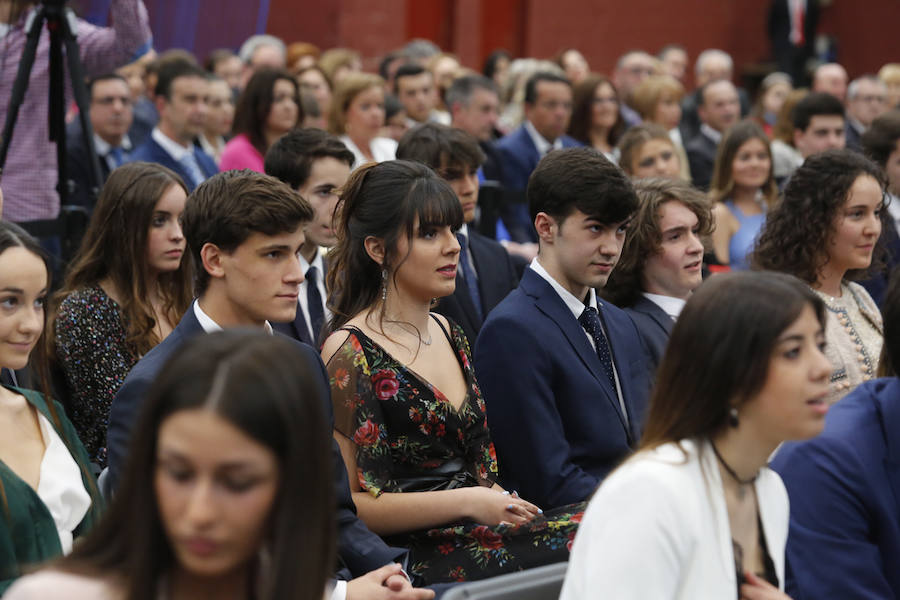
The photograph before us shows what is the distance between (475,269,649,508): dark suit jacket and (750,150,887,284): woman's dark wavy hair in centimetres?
93

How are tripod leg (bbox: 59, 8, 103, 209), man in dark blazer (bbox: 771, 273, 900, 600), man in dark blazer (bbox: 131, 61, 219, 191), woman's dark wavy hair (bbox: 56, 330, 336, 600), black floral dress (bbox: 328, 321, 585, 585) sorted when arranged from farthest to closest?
1. man in dark blazer (bbox: 131, 61, 219, 191)
2. tripod leg (bbox: 59, 8, 103, 209)
3. black floral dress (bbox: 328, 321, 585, 585)
4. man in dark blazer (bbox: 771, 273, 900, 600)
5. woman's dark wavy hair (bbox: 56, 330, 336, 600)

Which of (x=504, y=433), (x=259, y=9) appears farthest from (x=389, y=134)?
(x=504, y=433)

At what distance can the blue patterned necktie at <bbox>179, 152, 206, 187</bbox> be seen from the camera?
5520 millimetres

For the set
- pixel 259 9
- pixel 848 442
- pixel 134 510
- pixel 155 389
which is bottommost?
pixel 848 442

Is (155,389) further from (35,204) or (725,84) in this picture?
(725,84)

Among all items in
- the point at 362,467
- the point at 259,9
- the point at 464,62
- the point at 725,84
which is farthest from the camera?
the point at 464,62

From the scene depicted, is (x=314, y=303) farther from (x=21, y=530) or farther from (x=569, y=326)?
(x=21, y=530)

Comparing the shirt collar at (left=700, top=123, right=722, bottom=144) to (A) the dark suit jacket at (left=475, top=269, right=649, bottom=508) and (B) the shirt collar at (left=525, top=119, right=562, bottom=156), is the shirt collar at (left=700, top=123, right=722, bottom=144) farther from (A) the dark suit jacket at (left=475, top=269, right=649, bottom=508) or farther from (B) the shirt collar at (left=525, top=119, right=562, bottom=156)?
(A) the dark suit jacket at (left=475, top=269, right=649, bottom=508)

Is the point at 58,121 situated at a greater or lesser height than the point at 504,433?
greater

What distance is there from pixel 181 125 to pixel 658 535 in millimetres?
4593

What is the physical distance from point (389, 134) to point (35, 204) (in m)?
2.70

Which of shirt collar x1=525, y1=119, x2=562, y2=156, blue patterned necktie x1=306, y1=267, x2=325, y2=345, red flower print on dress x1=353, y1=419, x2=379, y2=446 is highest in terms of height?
shirt collar x1=525, y1=119, x2=562, y2=156

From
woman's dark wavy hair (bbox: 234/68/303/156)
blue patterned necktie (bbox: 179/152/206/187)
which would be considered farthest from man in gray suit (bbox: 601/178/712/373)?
blue patterned necktie (bbox: 179/152/206/187)

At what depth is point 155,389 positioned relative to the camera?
1.42 meters
